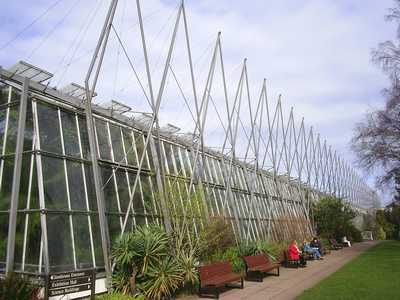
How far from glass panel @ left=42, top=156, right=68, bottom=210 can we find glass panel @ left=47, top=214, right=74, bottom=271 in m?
0.34

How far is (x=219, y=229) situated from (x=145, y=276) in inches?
229

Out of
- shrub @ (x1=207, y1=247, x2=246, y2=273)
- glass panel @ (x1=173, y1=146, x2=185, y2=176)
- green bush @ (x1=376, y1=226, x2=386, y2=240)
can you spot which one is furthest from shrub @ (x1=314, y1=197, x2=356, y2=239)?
green bush @ (x1=376, y1=226, x2=386, y2=240)

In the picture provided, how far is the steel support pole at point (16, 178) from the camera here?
10.3 metres

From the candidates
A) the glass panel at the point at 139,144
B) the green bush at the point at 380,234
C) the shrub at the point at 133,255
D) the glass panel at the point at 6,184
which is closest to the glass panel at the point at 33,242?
the glass panel at the point at 6,184

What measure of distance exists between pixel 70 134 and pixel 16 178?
246cm

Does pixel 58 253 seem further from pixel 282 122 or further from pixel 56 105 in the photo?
pixel 282 122

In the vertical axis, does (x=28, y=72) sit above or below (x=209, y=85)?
below

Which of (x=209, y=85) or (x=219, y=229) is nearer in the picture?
(x=219, y=229)

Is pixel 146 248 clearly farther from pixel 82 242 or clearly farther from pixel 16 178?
pixel 16 178

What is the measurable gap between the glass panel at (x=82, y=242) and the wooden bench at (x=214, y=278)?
10.7 feet

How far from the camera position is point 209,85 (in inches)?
763

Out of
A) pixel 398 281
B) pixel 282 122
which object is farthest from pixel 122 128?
pixel 282 122

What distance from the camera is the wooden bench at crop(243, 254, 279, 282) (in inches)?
612

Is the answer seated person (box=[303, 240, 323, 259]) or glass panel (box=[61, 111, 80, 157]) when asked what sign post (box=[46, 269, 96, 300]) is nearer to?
glass panel (box=[61, 111, 80, 157])
